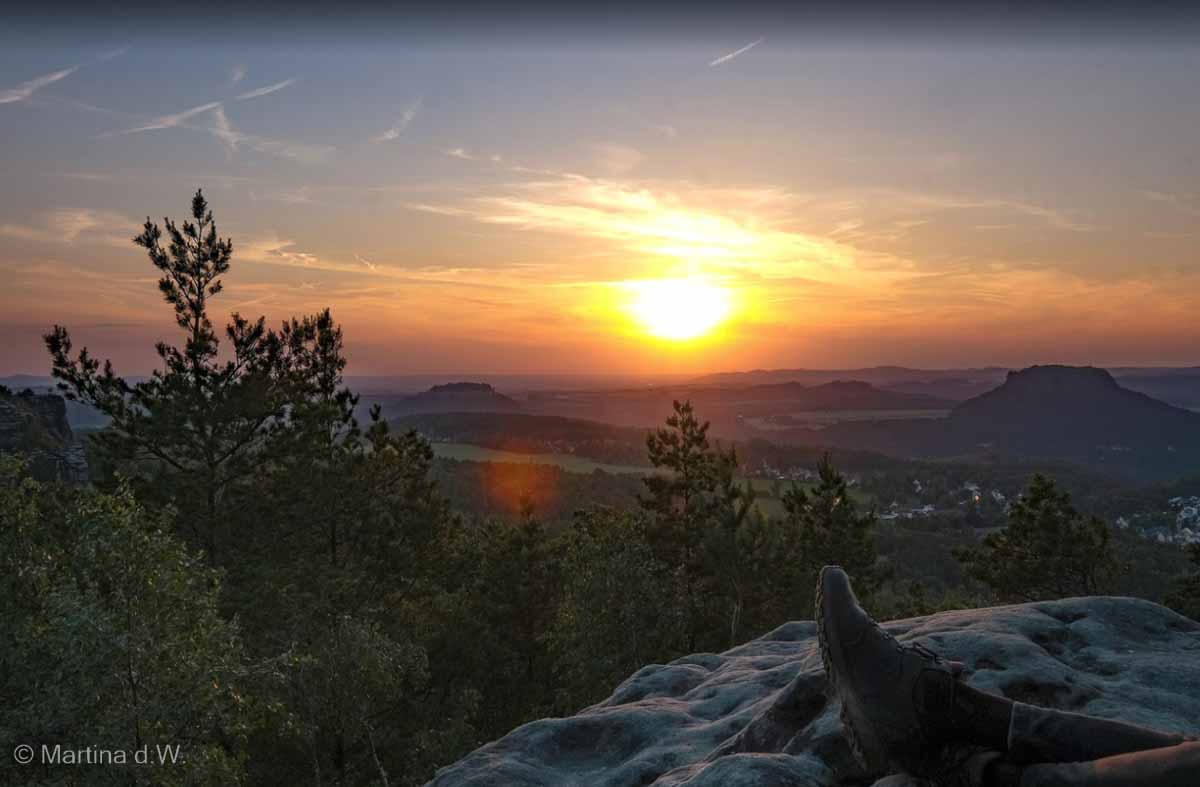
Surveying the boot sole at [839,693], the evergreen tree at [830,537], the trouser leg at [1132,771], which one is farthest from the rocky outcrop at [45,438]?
the trouser leg at [1132,771]

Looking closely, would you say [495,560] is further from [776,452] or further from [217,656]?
[776,452]

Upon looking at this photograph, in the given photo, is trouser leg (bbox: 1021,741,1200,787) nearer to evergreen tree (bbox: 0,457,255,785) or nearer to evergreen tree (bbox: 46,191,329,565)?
evergreen tree (bbox: 0,457,255,785)

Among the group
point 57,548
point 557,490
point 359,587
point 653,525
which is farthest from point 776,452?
point 57,548

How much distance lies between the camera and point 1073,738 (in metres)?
4.13

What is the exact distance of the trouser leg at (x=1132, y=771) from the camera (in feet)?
11.1

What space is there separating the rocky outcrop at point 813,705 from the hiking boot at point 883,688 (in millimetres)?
533

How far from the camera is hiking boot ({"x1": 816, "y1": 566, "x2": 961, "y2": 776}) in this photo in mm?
4691

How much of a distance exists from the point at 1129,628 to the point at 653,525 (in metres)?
33.7

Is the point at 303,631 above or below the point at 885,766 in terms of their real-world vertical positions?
below

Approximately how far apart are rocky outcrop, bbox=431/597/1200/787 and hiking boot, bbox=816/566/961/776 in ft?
1.75

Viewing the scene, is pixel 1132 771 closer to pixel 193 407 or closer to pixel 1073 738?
pixel 1073 738

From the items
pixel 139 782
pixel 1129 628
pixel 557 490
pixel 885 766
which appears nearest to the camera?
pixel 885 766

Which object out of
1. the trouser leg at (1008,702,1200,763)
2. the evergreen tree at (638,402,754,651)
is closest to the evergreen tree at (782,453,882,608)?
the evergreen tree at (638,402,754,651)

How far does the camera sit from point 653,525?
4247cm
